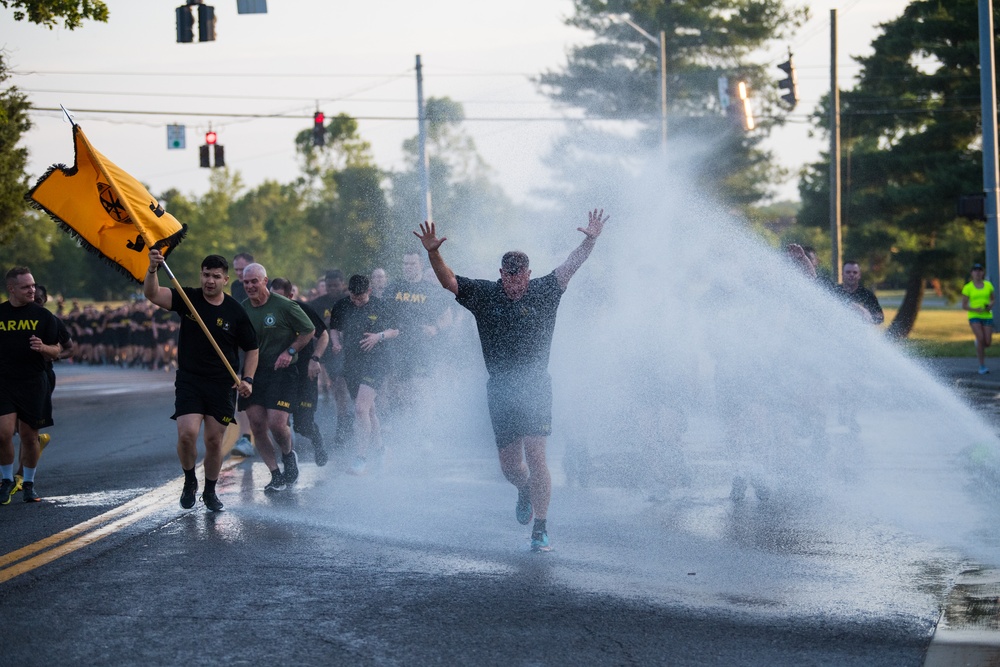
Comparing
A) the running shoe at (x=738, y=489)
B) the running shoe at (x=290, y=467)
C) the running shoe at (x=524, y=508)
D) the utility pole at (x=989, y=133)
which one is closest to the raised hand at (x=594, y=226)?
the running shoe at (x=524, y=508)

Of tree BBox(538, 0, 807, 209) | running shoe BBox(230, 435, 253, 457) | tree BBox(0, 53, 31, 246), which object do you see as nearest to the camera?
running shoe BBox(230, 435, 253, 457)

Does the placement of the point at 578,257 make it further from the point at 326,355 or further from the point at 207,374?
the point at 326,355

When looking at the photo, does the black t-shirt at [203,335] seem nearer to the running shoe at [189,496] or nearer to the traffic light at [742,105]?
the running shoe at [189,496]

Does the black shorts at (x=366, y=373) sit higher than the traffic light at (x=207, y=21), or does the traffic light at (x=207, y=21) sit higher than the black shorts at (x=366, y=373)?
the traffic light at (x=207, y=21)

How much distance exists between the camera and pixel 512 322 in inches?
294

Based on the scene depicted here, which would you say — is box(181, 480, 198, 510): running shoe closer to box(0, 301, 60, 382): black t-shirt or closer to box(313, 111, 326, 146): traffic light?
box(0, 301, 60, 382): black t-shirt

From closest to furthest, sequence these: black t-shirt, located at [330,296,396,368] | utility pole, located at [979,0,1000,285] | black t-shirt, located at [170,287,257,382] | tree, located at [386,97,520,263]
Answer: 1. black t-shirt, located at [170,287,257,382]
2. black t-shirt, located at [330,296,396,368]
3. utility pole, located at [979,0,1000,285]
4. tree, located at [386,97,520,263]

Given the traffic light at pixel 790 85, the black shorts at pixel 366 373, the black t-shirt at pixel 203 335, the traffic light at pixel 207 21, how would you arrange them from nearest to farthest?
the black t-shirt at pixel 203 335
the black shorts at pixel 366 373
the traffic light at pixel 207 21
the traffic light at pixel 790 85

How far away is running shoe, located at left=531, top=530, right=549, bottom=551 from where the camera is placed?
730cm

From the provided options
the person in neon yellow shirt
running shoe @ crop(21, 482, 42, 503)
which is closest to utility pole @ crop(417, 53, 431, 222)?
the person in neon yellow shirt

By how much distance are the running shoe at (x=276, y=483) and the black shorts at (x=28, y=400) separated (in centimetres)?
173

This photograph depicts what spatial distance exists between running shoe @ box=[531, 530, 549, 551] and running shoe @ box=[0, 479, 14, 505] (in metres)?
4.32

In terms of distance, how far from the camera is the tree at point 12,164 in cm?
2711

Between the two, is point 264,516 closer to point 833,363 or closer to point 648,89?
point 833,363
